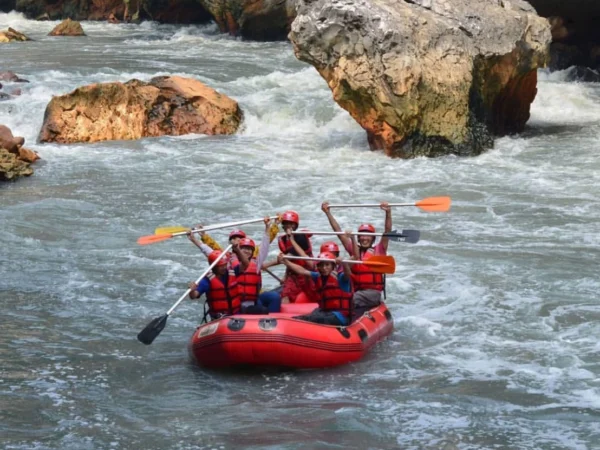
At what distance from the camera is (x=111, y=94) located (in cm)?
1520

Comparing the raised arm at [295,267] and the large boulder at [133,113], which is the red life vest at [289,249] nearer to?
the raised arm at [295,267]

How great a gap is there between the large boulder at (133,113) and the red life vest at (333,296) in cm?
829

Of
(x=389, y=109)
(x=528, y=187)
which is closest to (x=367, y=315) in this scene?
(x=528, y=187)

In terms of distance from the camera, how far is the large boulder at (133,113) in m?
15.2

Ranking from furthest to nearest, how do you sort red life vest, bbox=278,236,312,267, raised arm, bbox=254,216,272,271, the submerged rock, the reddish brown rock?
1. the reddish brown rock
2. the submerged rock
3. red life vest, bbox=278,236,312,267
4. raised arm, bbox=254,216,272,271

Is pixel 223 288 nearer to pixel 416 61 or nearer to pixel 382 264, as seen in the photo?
pixel 382 264

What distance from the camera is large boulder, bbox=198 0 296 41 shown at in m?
24.4

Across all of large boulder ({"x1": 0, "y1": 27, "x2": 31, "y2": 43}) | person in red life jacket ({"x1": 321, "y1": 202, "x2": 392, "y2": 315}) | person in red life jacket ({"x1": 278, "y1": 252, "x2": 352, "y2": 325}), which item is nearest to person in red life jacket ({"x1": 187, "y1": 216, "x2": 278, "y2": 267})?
person in red life jacket ({"x1": 278, "y1": 252, "x2": 352, "y2": 325})

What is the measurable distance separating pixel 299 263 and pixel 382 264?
746 mm

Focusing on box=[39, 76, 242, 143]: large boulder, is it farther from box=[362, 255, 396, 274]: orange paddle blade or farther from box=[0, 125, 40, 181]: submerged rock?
box=[362, 255, 396, 274]: orange paddle blade

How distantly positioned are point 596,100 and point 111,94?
7967 millimetres

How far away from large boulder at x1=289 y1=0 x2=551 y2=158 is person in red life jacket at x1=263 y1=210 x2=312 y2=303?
565 centimetres

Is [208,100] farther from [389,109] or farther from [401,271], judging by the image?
[401,271]

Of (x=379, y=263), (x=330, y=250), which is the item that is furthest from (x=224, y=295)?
(x=379, y=263)
